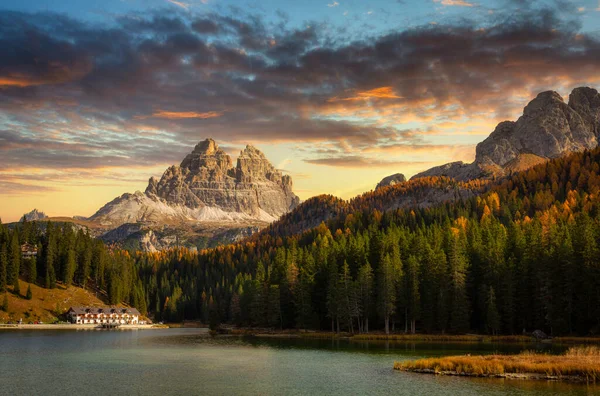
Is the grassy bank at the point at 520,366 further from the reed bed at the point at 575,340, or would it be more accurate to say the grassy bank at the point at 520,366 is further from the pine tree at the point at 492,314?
the pine tree at the point at 492,314

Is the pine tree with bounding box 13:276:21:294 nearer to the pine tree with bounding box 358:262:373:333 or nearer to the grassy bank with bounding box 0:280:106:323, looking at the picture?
the grassy bank with bounding box 0:280:106:323

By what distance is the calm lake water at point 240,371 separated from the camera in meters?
57.8

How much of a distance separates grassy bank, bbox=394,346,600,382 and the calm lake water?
2.59 m

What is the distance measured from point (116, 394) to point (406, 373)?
31687mm

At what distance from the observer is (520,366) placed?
6394cm

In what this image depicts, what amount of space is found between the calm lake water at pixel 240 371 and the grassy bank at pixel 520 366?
2587 mm

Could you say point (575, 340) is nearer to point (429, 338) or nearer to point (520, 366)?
point (429, 338)

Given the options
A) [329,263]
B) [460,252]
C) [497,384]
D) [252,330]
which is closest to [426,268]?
[460,252]

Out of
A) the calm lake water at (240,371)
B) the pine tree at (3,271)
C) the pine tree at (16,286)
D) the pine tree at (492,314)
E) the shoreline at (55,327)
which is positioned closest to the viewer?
the calm lake water at (240,371)

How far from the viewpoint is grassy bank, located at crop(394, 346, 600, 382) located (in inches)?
2377

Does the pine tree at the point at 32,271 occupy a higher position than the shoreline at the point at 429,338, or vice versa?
the pine tree at the point at 32,271

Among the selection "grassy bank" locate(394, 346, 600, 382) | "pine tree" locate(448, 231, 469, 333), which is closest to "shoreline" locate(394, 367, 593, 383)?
"grassy bank" locate(394, 346, 600, 382)

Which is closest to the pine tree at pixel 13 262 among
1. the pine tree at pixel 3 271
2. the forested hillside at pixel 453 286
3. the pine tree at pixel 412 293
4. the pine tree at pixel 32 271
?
the pine tree at pixel 3 271

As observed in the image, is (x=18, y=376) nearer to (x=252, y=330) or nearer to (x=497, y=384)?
(x=497, y=384)
